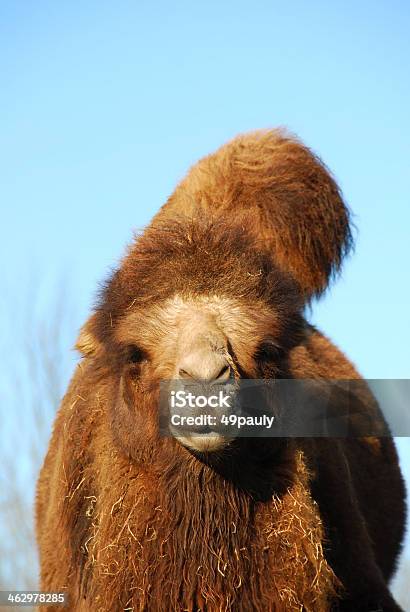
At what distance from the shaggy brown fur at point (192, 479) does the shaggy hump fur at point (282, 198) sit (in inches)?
56.7

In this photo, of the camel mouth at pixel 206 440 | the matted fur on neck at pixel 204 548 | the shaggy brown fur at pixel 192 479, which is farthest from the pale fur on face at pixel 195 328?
the matted fur on neck at pixel 204 548

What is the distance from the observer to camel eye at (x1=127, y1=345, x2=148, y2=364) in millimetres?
4465

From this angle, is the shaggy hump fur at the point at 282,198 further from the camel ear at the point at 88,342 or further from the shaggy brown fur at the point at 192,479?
the shaggy brown fur at the point at 192,479

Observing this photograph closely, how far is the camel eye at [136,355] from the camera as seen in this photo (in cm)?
446

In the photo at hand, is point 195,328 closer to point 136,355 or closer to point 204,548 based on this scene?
point 136,355

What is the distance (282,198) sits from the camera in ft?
21.1

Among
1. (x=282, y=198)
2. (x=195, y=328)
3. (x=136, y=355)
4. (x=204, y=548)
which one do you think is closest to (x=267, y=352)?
(x=195, y=328)

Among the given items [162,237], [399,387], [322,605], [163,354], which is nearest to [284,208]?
[399,387]

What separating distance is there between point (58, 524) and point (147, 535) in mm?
702

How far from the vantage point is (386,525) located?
640 cm

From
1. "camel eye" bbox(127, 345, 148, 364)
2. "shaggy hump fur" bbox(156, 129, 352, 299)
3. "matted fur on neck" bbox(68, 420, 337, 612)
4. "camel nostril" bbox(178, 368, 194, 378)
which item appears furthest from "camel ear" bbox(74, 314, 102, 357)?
"shaggy hump fur" bbox(156, 129, 352, 299)

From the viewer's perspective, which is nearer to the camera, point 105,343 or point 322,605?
point 322,605

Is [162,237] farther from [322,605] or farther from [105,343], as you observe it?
[322,605]

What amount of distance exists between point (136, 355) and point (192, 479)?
586 millimetres
